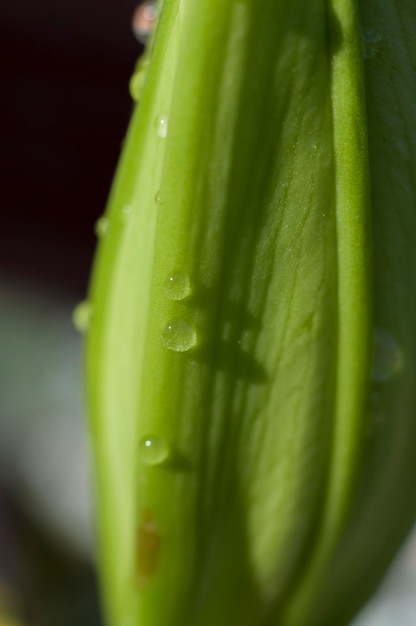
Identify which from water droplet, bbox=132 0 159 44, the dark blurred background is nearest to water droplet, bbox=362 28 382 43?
water droplet, bbox=132 0 159 44

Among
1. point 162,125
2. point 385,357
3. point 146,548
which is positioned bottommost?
point 146,548

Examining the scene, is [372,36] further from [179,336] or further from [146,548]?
[146,548]

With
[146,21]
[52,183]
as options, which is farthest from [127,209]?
[52,183]

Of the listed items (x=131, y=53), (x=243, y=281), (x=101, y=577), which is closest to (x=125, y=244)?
(x=243, y=281)

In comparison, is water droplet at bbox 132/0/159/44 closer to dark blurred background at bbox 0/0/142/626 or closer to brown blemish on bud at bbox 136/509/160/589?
brown blemish on bud at bbox 136/509/160/589

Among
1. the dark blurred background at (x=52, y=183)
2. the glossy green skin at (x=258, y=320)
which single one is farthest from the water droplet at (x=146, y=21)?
the dark blurred background at (x=52, y=183)
